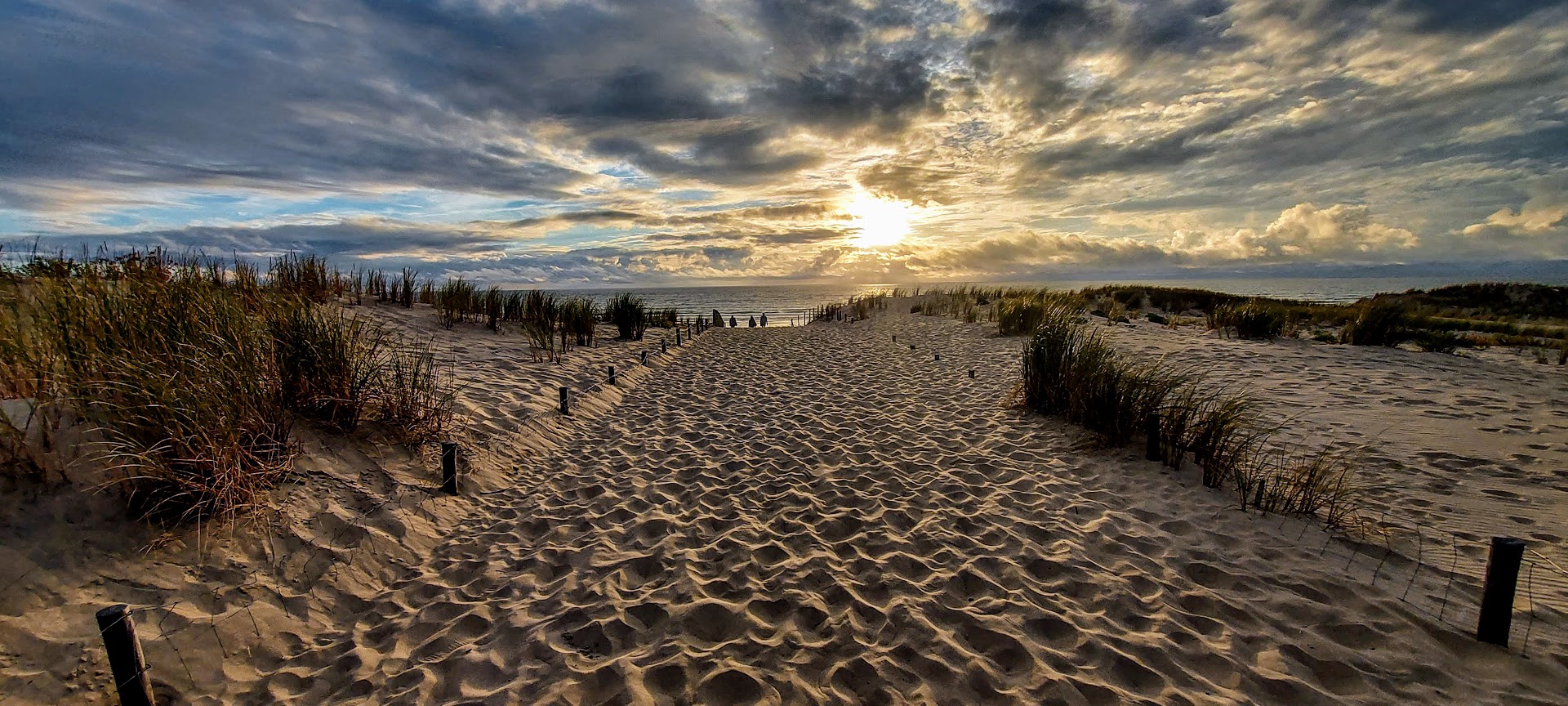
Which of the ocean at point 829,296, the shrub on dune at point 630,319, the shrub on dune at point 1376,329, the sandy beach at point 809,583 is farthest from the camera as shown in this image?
the ocean at point 829,296

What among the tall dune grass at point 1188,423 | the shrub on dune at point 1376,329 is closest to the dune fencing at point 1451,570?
the tall dune grass at point 1188,423

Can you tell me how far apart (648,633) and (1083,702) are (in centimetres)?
231

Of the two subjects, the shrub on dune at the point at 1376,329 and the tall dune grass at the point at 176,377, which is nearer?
the tall dune grass at the point at 176,377

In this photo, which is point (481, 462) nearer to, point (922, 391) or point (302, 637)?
point (302, 637)

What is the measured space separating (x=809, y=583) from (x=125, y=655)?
3313mm

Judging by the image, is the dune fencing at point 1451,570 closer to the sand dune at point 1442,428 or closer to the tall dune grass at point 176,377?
the sand dune at point 1442,428

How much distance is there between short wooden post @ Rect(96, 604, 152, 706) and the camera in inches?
91.0

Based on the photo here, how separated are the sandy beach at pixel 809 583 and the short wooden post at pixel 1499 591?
4.2 inches

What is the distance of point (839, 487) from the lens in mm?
5367

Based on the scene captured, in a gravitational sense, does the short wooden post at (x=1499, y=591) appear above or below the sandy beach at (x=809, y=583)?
above

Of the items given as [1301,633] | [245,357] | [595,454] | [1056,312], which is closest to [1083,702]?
[1301,633]

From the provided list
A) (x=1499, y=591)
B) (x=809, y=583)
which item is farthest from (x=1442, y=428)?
(x=809, y=583)

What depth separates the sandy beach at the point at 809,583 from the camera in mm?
2752

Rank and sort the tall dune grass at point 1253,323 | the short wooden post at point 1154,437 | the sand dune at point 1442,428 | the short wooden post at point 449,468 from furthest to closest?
the tall dune grass at point 1253,323
the short wooden post at point 1154,437
the short wooden post at point 449,468
the sand dune at point 1442,428
